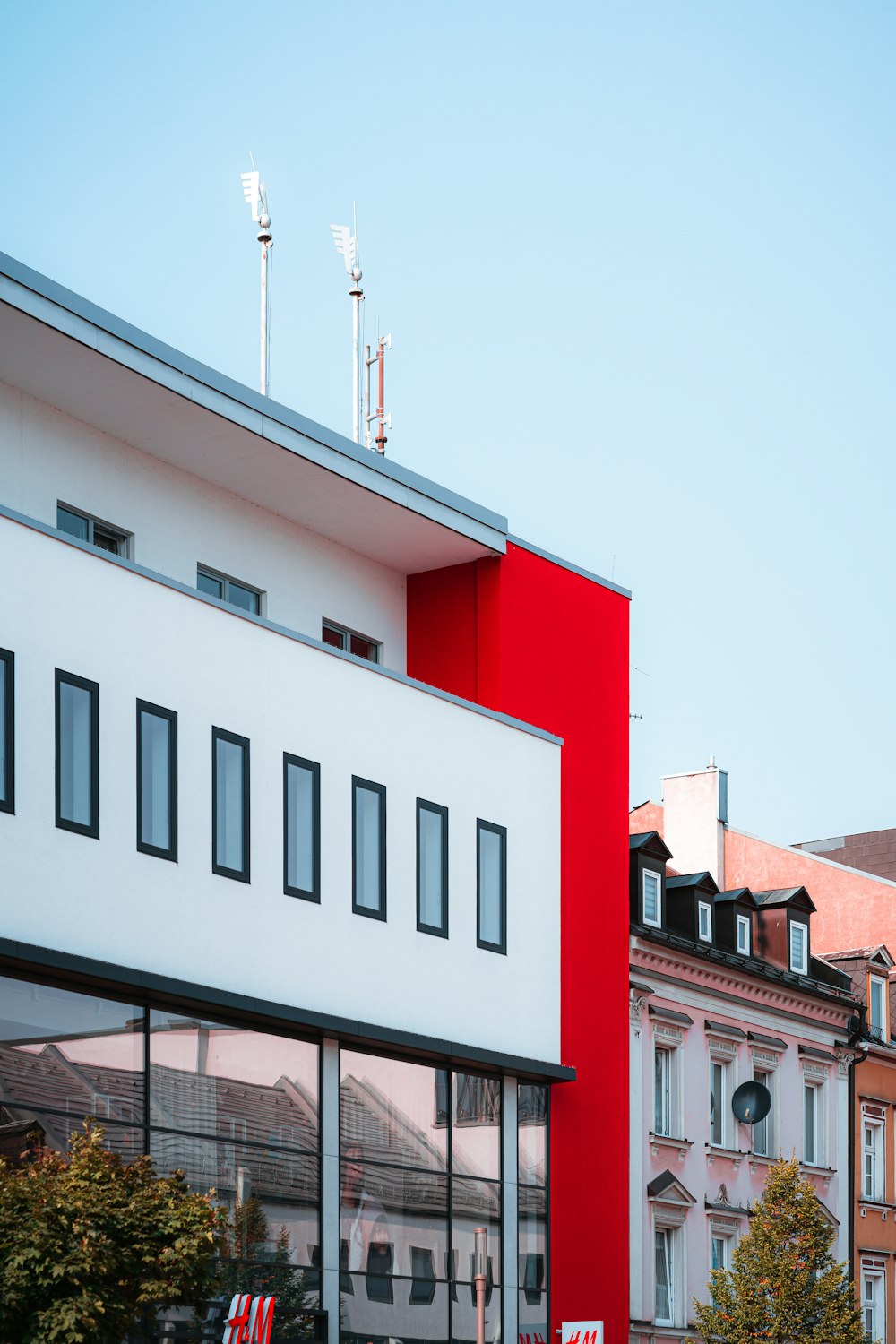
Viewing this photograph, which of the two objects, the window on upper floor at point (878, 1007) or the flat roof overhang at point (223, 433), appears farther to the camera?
the window on upper floor at point (878, 1007)

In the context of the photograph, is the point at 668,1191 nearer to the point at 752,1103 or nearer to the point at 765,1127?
the point at 752,1103

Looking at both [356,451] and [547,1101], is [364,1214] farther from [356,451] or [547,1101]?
[356,451]

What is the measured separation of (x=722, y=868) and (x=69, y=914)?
3184 cm

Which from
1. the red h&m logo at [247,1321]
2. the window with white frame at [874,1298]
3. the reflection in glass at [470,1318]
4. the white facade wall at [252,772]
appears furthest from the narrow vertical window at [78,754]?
the window with white frame at [874,1298]

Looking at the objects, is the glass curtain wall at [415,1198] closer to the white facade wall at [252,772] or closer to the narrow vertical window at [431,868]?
the white facade wall at [252,772]

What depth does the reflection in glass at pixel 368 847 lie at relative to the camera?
101ft

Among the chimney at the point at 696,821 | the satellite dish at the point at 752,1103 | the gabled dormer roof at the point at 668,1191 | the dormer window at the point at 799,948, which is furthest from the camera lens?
the chimney at the point at 696,821

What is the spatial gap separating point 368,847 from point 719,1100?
1493cm

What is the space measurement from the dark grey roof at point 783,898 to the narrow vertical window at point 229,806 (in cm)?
2146

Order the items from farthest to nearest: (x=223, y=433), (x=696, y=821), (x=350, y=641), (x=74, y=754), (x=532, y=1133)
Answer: (x=696, y=821) → (x=350, y=641) → (x=532, y=1133) → (x=223, y=433) → (x=74, y=754)

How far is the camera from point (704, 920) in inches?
1780

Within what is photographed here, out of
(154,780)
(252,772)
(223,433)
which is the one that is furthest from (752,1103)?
(154,780)

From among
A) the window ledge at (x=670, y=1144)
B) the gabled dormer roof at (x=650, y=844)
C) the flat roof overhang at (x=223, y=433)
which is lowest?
the window ledge at (x=670, y=1144)

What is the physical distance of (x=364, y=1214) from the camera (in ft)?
98.7
